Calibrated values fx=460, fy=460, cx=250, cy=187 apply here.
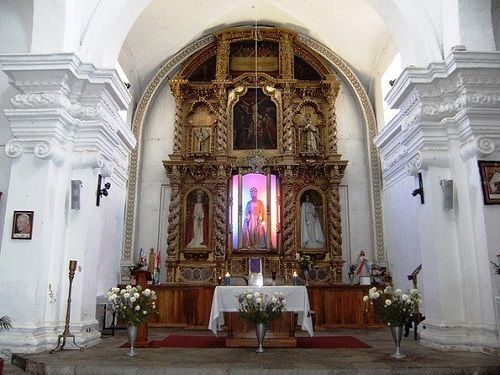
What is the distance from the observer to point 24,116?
6.66m

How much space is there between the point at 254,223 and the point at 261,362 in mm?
6198

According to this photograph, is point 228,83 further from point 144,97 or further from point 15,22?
point 15,22

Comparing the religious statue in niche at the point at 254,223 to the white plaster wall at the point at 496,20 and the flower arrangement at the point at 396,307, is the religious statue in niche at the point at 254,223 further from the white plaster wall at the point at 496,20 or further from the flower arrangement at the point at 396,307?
the white plaster wall at the point at 496,20

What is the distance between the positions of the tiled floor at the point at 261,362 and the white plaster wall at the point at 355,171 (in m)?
5.12

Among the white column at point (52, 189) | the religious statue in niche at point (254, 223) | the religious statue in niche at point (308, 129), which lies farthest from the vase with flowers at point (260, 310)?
the religious statue in niche at point (308, 129)

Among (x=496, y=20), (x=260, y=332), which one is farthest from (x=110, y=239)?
(x=496, y=20)

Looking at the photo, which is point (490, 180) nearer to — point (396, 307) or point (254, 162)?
point (396, 307)

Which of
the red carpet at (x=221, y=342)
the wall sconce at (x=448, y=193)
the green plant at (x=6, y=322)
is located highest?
the wall sconce at (x=448, y=193)

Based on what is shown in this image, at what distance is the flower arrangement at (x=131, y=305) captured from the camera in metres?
6.00

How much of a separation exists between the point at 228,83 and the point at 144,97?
2342 mm

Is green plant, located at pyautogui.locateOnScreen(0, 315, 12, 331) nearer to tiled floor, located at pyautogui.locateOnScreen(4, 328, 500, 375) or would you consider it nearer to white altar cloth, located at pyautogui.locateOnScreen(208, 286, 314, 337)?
tiled floor, located at pyautogui.locateOnScreen(4, 328, 500, 375)

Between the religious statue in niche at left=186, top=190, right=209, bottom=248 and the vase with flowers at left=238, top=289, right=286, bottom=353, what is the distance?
5.22m

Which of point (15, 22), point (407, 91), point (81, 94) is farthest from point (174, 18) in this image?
point (407, 91)

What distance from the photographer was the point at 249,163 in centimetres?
1095
